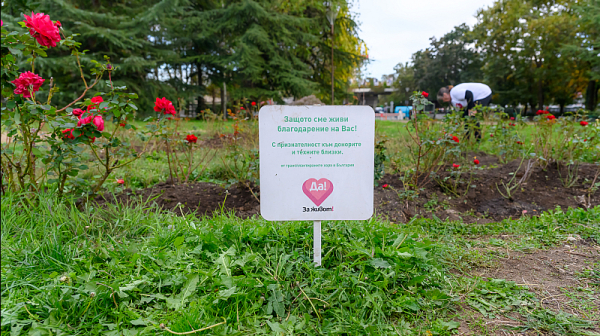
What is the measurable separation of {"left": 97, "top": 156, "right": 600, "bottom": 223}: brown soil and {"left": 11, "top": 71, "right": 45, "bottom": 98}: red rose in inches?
46.8

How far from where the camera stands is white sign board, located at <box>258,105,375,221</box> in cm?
190

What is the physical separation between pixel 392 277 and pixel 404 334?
1.17 feet

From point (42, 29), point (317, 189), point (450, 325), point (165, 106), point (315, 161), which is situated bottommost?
point (450, 325)

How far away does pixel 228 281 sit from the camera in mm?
1715

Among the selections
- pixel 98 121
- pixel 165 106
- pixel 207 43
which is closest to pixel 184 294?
pixel 98 121

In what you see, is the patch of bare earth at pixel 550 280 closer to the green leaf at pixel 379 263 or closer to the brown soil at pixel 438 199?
the green leaf at pixel 379 263

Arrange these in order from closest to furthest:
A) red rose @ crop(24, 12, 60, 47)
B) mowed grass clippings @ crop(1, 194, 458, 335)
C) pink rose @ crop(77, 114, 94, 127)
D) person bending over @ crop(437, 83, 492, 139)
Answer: mowed grass clippings @ crop(1, 194, 458, 335) < red rose @ crop(24, 12, 60, 47) < pink rose @ crop(77, 114, 94, 127) < person bending over @ crop(437, 83, 492, 139)

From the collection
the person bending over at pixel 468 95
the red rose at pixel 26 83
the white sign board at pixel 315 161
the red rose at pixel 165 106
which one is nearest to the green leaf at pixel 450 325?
the white sign board at pixel 315 161

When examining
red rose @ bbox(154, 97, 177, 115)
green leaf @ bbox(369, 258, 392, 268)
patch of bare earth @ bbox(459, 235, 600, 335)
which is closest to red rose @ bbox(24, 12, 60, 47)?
red rose @ bbox(154, 97, 177, 115)

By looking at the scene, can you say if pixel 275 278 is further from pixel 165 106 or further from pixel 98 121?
pixel 165 106

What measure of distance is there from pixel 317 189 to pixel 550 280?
59.4 inches

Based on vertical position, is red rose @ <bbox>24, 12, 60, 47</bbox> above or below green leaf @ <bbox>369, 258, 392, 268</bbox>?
above

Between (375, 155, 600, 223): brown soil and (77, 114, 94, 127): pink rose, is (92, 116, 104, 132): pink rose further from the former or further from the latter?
(375, 155, 600, 223): brown soil

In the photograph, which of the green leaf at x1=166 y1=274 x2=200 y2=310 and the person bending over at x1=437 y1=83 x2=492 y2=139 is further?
the person bending over at x1=437 y1=83 x2=492 y2=139
